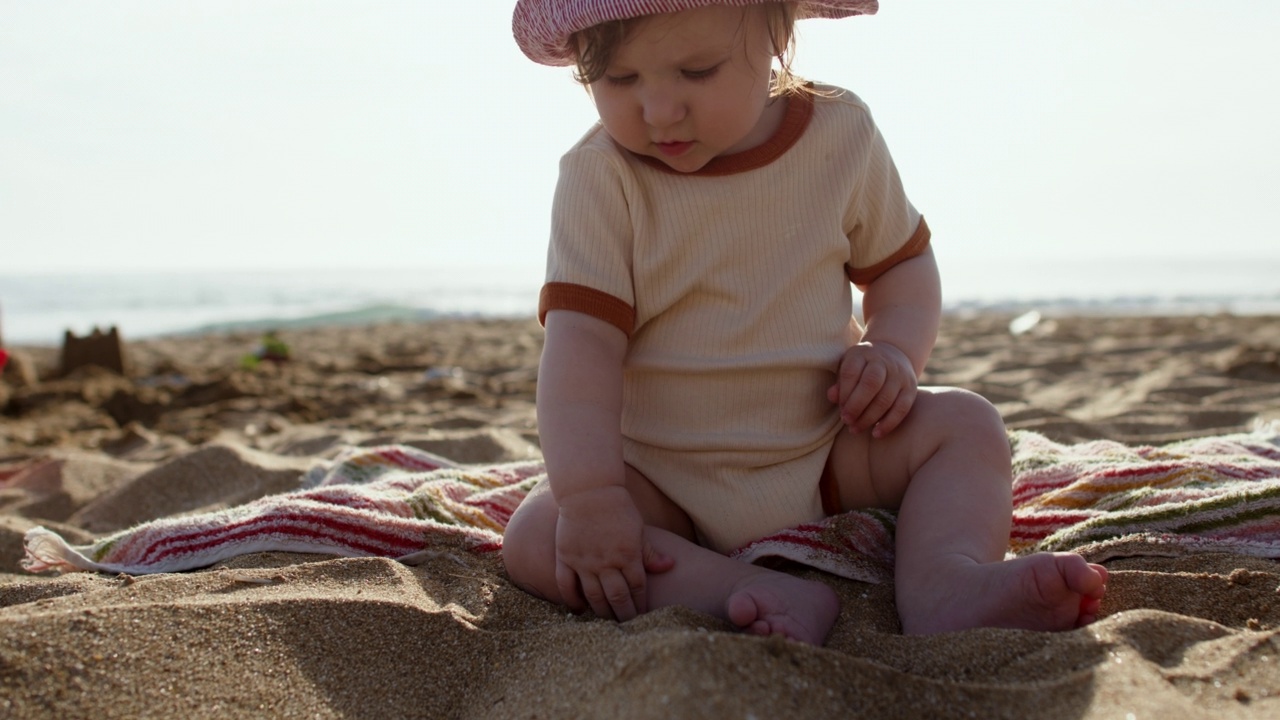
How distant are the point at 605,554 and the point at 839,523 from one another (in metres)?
0.45

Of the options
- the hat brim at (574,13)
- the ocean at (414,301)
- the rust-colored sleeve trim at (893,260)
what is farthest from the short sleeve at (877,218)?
the ocean at (414,301)

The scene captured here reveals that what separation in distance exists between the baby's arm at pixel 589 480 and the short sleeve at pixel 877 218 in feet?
2.02

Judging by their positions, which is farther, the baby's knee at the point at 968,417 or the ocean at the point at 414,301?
the ocean at the point at 414,301

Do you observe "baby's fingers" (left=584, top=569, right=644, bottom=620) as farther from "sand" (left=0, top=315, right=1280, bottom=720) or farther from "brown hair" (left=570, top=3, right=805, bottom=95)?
"brown hair" (left=570, top=3, right=805, bottom=95)

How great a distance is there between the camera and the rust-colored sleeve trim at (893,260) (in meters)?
2.07

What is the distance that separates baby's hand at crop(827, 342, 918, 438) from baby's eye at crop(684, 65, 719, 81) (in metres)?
0.58

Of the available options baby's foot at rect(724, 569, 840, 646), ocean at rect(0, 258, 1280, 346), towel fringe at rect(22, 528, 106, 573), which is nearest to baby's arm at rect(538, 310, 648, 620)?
baby's foot at rect(724, 569, 840, 646)

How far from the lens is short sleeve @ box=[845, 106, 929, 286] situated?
2.00m

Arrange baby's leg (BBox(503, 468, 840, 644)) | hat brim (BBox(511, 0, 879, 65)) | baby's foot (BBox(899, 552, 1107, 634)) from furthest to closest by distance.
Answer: hat brim (BBox(511, 0, 879, 65)), baby's leg (BBox(503, 468, 840, 644)), baby's foot (BBox(899, 552, 1107, 634))

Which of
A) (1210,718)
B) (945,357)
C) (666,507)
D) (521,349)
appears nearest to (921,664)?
(1210,718)

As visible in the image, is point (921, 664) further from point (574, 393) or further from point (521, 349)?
point (521, 349)

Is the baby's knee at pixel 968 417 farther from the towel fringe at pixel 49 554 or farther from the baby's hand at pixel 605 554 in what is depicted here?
the towel fringe at pixel 49 554

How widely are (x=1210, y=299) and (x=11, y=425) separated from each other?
15.8 m

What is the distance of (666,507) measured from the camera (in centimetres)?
187
